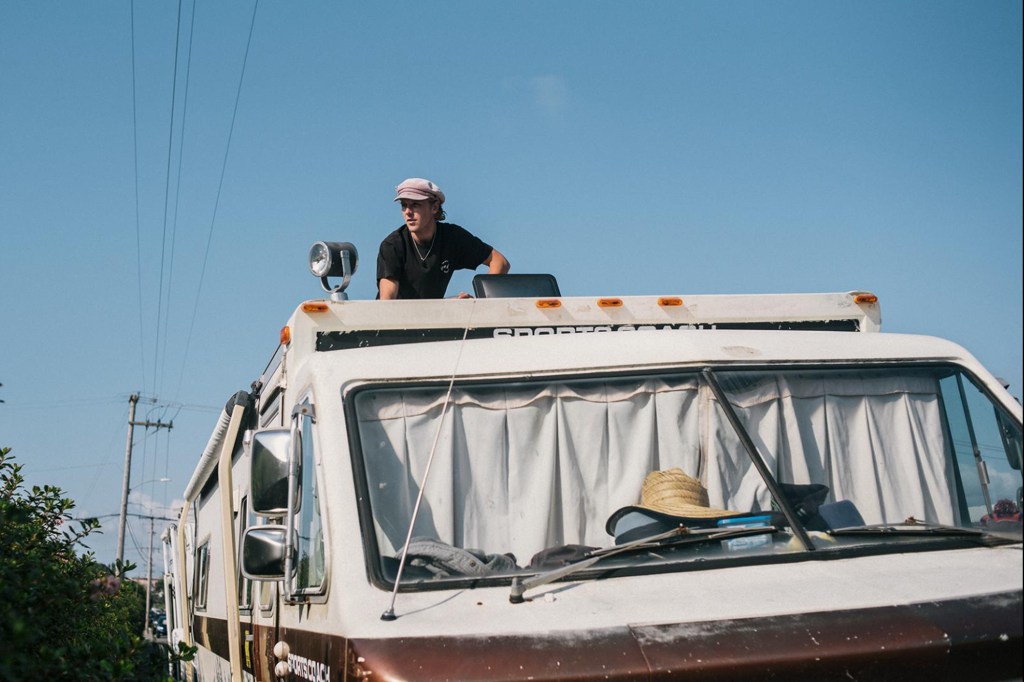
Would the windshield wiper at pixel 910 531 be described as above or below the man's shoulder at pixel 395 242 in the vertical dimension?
below

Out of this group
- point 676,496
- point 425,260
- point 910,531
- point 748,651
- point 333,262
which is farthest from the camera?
point 425,260

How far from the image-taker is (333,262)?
5.70 meters

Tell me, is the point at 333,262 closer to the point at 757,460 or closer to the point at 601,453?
the point at 601,453

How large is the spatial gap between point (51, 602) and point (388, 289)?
8.36ft

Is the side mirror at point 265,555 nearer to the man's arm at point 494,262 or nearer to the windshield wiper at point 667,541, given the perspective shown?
the windshield wiper at point 667,541

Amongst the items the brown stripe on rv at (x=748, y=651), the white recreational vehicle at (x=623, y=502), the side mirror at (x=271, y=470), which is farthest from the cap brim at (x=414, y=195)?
the brown stripe on rv at (x=748, y=651)

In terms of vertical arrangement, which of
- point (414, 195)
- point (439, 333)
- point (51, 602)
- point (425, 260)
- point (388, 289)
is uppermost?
point (414, 195)

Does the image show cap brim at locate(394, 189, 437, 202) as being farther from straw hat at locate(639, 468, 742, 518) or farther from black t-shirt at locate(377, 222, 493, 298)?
straw hat at locate(639, 468, 742, 518)

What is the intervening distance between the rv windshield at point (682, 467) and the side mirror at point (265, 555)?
0.42m

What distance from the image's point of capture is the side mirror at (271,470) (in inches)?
164

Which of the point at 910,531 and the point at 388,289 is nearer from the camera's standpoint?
the point at 910,531

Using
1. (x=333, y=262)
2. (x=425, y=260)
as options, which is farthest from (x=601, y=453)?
(x=425, y=260)

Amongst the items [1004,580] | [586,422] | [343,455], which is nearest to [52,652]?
[343,455]

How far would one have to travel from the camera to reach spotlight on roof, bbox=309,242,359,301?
5633 mm
